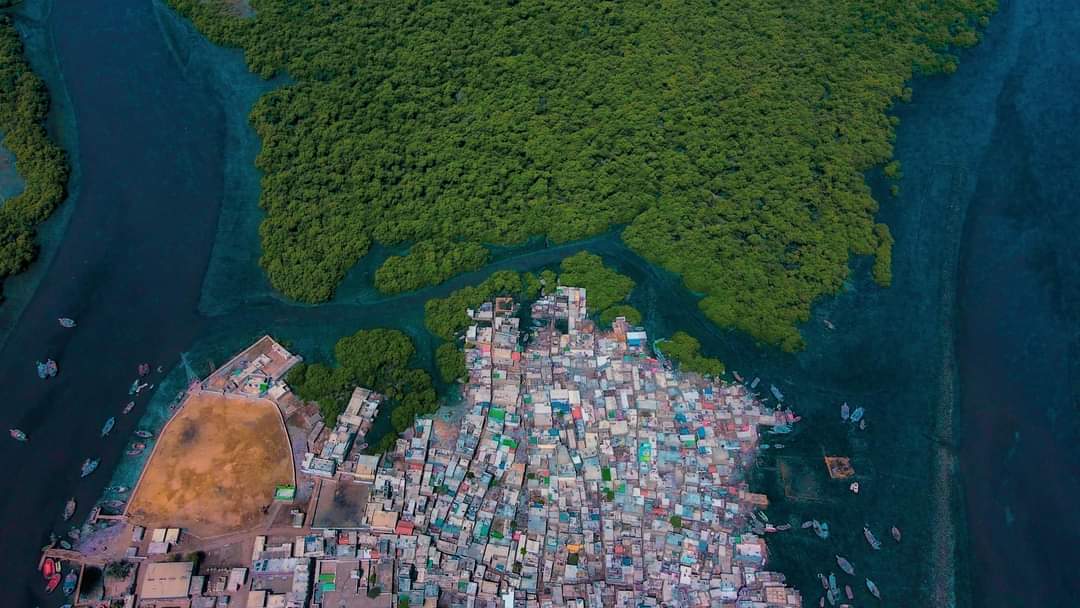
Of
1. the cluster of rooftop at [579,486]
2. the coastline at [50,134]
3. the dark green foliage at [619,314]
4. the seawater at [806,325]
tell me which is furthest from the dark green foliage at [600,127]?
the coastline at [50,134]

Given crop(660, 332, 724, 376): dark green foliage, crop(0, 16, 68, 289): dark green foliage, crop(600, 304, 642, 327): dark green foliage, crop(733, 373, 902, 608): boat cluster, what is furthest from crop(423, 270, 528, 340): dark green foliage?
crop(0, 16, 68, 289): dark green foliage

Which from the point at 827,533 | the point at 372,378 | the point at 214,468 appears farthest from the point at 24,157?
the point at 827,533

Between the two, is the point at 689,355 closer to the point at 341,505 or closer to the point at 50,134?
the point at 341,505

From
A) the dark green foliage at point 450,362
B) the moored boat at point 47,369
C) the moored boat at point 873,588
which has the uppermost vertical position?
the dark green foliage at point 450,362

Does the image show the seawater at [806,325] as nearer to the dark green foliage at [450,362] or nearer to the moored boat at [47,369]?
the moored boat at [47,369]

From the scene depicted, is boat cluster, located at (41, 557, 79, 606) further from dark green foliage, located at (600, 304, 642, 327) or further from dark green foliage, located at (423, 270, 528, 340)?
dark green foliage, located at (600, 304, 642, 327)
